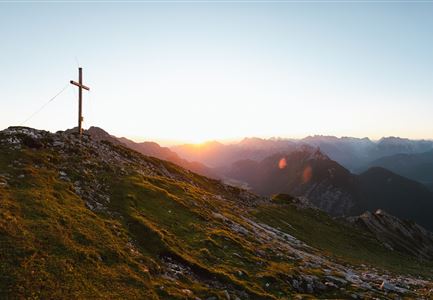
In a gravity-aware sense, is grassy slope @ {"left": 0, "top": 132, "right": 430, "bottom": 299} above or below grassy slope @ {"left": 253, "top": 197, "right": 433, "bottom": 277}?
above

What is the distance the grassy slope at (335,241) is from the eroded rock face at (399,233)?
3611cm

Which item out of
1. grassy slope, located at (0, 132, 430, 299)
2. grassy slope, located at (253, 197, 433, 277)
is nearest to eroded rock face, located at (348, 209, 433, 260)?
grassy slope, located at (253, 197, 433, 277)

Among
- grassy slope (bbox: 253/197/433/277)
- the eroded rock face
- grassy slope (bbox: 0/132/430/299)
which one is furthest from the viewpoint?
the eroded rock face

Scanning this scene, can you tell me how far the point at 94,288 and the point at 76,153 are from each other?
96.2ft

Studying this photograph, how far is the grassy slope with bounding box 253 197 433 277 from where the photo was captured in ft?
234

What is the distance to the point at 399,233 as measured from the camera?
158 metres

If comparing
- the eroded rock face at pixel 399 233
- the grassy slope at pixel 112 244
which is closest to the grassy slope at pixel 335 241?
the grassy slope at pixel 112 244

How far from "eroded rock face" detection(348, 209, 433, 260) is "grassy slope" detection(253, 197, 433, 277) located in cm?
3611

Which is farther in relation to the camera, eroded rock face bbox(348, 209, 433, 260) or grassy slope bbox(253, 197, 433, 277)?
eroded rock face bbox(348, 209, 433, 260)

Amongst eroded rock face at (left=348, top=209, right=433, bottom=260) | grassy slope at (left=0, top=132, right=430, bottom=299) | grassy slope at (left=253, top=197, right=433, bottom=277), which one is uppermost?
grassy slope at (left=0, top=132, right=430, bottom=299)

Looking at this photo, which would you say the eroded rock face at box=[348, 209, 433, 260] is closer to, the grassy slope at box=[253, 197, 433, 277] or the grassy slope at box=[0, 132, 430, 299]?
the grassy slope at box=[253, 197, 433, 277]

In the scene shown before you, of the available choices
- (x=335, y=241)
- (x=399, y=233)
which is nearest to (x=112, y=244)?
(x=335, y=241)

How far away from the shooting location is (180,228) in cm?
3897

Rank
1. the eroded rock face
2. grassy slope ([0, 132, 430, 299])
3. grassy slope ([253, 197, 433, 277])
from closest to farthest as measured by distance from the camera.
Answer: grassy slope ([0, 132, 430, 299]), grassy slope ([253, 197, 433, 277]), the eroded rock face
